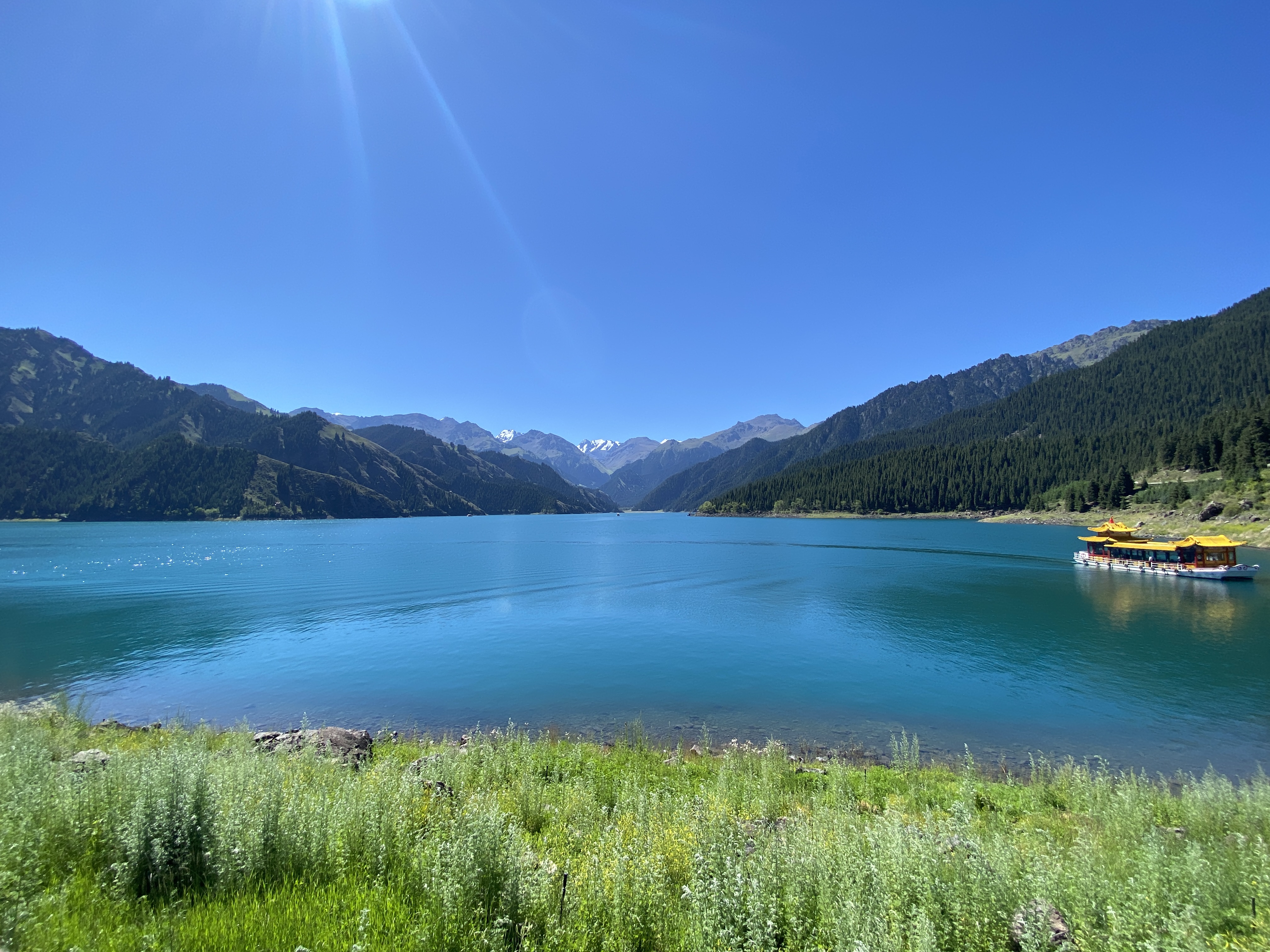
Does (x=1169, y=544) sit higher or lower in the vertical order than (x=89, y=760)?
lower

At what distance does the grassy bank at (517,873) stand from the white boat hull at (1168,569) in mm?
73581

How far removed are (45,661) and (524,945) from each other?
4215 cm

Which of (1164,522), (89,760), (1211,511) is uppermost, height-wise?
(1211,511)

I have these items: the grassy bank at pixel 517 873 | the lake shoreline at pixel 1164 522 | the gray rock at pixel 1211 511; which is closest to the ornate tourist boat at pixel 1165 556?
the lake shoreline at pixel 1164 522

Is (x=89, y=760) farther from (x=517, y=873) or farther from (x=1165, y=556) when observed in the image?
(x=1165, y=556)

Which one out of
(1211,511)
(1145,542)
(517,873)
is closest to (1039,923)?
(517,873)

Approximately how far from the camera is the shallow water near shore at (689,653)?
22016 millimetres

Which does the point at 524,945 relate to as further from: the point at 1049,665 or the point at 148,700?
the point at 1049,665

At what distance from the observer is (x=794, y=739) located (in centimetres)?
2038

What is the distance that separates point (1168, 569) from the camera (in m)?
65.1

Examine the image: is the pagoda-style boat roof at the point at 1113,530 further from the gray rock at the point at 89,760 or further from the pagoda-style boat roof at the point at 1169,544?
the gray rock at the point at 89,760

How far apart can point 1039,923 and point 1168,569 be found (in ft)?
284

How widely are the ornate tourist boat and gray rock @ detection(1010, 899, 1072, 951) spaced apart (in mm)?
80460

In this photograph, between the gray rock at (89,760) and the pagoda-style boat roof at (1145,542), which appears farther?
the pagoda-style boat roof at (1145,542)
